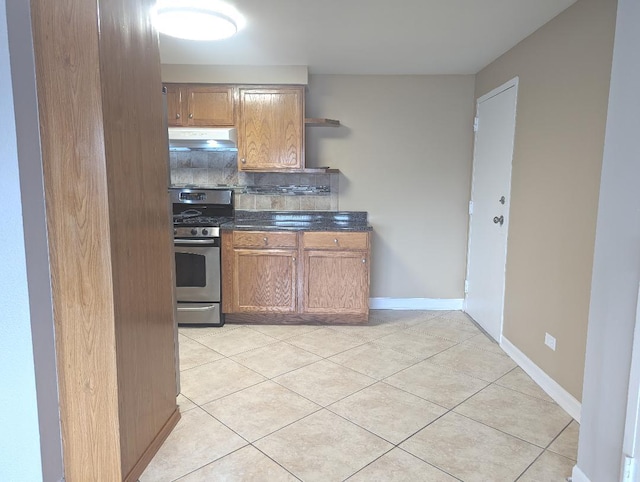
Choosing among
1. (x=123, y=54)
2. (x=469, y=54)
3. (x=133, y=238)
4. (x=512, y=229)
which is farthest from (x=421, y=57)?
(x=133, y=238)

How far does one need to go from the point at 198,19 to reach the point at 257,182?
1.78 meters

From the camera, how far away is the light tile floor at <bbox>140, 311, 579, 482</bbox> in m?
1.85

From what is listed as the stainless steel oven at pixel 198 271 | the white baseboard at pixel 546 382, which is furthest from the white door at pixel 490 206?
the stainless steel oven at pixel 198 271

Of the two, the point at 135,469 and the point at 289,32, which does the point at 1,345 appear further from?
the point at 289,32

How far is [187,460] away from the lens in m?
1.88

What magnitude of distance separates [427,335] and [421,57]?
2.33 meters

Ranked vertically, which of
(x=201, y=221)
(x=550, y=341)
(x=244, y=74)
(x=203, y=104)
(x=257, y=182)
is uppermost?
(x=244, y=74)

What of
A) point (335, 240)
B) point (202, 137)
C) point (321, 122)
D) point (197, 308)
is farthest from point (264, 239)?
point (321, 122)

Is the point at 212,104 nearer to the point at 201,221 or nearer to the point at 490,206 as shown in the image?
the point at 201,221

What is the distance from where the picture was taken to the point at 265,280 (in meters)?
3.71

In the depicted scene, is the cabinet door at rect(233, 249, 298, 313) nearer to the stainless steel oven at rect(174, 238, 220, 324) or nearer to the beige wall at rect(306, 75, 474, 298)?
the stainless steel oven at rect(174, 238, 220, 324)

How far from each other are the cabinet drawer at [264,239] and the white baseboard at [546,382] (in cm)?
190

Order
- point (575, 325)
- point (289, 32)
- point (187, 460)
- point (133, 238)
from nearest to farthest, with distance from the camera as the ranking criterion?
point (133, 238) < point (187, 460) < point (575, 325) < point (289, 32)

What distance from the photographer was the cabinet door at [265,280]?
12.1ft
